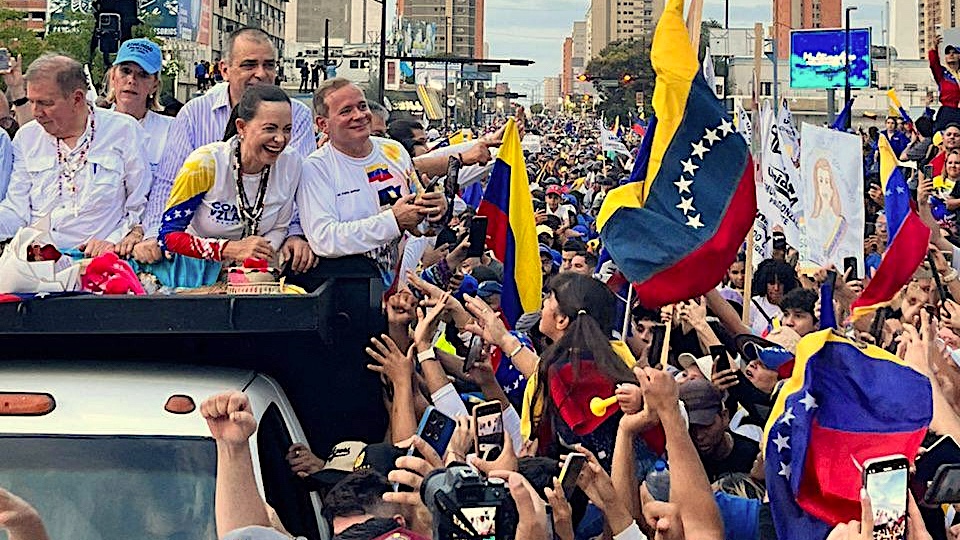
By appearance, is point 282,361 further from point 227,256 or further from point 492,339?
point 492,339

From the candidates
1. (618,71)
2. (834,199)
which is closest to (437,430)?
(834,199)

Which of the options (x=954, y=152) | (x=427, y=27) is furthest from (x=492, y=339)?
(x=427, y=27)

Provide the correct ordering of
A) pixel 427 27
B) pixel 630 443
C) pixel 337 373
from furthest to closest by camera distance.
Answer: pixel 427 27 → pixel 337 373 → pixel 630 443

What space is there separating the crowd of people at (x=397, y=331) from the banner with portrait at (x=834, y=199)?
182 centimetres

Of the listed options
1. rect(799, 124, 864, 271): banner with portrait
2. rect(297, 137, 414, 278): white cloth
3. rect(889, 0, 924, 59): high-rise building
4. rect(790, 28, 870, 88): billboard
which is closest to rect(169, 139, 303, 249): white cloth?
rect(297, 137, 414, 278): white cloth

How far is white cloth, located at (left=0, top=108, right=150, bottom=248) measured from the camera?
6312 mm

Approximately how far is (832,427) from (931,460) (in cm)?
65

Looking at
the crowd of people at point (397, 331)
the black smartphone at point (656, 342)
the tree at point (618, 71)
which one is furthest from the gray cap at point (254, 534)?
the tree at point (618, 71)

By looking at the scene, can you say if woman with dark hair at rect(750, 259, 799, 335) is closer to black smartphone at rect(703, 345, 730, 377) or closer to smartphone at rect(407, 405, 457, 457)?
black smartphone at rect(703, 345, 730, 377)

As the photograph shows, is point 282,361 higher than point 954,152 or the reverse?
the reverse

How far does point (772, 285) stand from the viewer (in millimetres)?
10453

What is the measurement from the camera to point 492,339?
6.35 m

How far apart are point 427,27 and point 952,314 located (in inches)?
6738

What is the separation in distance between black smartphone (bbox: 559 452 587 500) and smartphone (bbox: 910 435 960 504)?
1.25m
